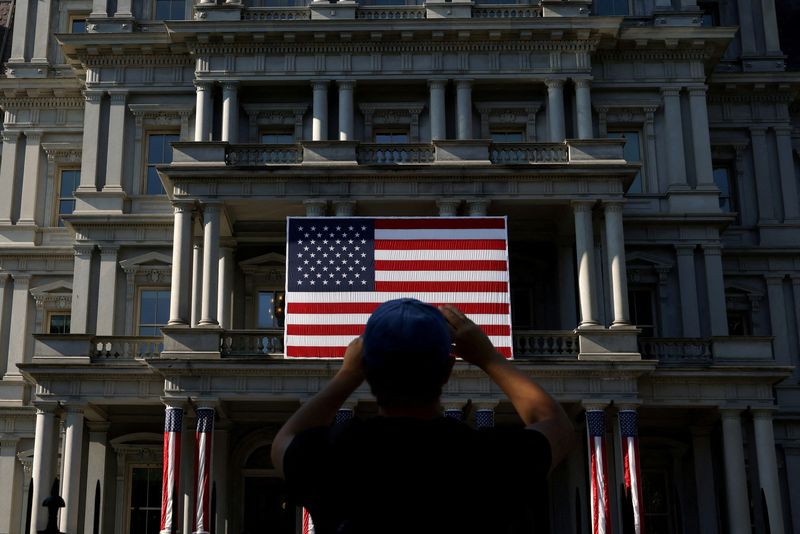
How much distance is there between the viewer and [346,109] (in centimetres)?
3288

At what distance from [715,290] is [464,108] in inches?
355

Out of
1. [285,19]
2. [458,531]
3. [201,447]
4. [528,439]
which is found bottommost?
[458,531]

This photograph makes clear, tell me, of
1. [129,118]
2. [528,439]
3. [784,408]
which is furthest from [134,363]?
[528,439]

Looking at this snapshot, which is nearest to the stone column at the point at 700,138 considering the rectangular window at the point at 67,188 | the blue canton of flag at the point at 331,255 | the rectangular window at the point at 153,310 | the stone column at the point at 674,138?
the stone column at the point at 674,138

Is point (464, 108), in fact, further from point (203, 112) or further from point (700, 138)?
point (203, 112)

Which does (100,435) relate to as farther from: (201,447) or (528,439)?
(528,439)

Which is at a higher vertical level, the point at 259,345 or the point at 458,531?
the point at 259,345

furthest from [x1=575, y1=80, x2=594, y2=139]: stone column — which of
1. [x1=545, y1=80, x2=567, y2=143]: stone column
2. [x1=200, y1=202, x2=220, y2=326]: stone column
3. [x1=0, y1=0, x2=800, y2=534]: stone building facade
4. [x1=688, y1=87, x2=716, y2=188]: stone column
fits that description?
[x1=200, y1=202, x2=220, y2=326]: stone column

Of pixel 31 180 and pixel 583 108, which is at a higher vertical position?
pixel 583 108

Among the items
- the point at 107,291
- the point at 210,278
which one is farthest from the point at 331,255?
the point at 107,291

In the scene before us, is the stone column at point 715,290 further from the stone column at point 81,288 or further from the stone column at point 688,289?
the stone column at point 81,288

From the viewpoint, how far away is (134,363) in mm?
29719

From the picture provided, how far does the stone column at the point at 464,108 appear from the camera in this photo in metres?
32.7

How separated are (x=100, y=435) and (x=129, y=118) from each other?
9.70 metres
